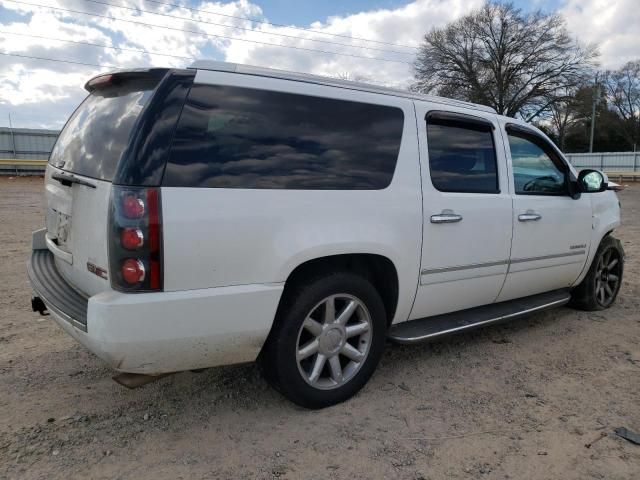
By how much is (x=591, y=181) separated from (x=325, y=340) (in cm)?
303

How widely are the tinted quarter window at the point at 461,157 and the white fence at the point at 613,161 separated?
35655 mm

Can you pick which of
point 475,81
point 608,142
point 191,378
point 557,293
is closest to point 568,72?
point 475,81

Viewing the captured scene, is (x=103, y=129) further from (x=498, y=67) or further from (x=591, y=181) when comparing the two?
(x=498, y=67)

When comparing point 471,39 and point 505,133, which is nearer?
point 505,133

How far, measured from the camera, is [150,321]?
2412 mm

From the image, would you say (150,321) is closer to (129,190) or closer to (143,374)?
(143,374)

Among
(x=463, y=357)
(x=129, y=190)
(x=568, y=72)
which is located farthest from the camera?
(x=568, y=72)

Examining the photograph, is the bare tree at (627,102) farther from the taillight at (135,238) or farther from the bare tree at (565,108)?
the taillight at (135,238)

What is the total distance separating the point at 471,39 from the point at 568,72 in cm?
767

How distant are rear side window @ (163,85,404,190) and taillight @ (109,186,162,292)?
148mm

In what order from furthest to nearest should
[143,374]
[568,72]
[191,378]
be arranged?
[568,72], [191,378], [143,374]

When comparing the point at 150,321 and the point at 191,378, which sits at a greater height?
the point at 150,321

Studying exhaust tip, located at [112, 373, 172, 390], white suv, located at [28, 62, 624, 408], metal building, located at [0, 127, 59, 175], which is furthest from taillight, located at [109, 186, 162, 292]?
metal building, located at [0, 127, 59, 175]

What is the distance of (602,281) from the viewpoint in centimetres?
522
